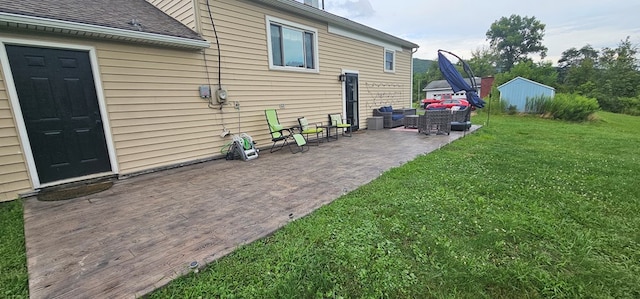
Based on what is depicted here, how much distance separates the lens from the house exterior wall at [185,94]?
145 inches

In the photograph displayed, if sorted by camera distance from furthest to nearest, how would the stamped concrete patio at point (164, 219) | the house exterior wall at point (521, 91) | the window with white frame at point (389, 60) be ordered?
the house exterior wall at point (521, 91) < the window with white frame at point (389, 60) < the stamped concrete patio at point (164, 219)

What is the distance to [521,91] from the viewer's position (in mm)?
15492

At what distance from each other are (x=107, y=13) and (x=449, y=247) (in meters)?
6.09

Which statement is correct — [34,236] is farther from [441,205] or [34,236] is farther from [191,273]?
[441,205]

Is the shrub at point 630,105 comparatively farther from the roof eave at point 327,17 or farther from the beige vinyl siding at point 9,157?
the beige vinyl siding at point 9,157

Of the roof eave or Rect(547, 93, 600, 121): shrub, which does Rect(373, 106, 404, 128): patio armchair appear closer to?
the roof eave

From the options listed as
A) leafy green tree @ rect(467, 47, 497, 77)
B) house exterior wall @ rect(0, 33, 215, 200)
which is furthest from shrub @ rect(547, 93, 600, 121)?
leafy green tree @ rect(467, 47, 497, 77)

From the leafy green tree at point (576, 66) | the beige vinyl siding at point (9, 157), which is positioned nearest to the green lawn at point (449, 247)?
the beige vinyl siding at point (9, 157)

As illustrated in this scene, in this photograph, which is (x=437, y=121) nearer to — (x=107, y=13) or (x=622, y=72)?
(x=107, y=13)

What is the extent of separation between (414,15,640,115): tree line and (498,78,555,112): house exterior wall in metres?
0.86

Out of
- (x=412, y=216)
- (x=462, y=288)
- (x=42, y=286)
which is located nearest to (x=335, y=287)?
(x=462, y=288)

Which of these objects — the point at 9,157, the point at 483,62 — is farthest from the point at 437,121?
the point at 483,62

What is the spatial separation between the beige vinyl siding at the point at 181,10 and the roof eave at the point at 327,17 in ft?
5.09

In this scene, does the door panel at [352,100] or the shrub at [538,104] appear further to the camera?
the shrub at [538,104]
